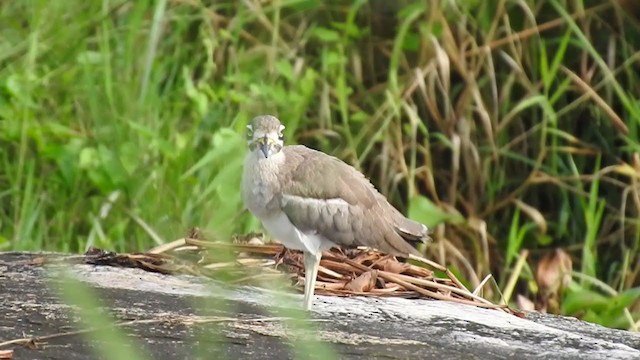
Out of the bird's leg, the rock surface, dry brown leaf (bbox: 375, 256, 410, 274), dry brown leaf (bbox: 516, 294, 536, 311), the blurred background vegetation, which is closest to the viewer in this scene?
the rock surface

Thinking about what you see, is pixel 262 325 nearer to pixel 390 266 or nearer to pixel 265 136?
pixel 265 136

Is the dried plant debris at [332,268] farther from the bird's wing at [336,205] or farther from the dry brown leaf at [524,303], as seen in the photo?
the dry brown leaf at [524,303]

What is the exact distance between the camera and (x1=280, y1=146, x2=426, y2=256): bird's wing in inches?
127

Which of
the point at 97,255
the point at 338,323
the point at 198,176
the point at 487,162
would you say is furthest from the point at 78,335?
the point at 487,162

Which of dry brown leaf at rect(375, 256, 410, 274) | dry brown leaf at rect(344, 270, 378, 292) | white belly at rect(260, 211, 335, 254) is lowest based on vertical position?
dry brown leaf at rect(344, 270, 378, 292)

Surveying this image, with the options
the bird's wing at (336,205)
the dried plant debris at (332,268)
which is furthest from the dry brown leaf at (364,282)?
the bird's wing at (336,205)

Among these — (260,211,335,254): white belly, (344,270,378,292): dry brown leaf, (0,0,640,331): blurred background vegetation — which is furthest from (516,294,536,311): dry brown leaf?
(260,211,335,254): white belly

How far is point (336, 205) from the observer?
330cm

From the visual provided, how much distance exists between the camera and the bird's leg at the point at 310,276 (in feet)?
10.2

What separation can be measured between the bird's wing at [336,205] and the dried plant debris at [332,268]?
0.11 meters

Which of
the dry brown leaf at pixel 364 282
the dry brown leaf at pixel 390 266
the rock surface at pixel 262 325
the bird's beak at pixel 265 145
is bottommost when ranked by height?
the rock surface at pixel 262 325

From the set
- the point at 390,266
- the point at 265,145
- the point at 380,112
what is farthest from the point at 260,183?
the point at 380,112

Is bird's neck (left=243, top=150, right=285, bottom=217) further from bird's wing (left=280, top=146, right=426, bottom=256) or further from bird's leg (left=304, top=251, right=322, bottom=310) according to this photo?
bird's leg (left=304, top=251, right=322, bottom=310)

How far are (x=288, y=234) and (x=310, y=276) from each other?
0.12 meters
